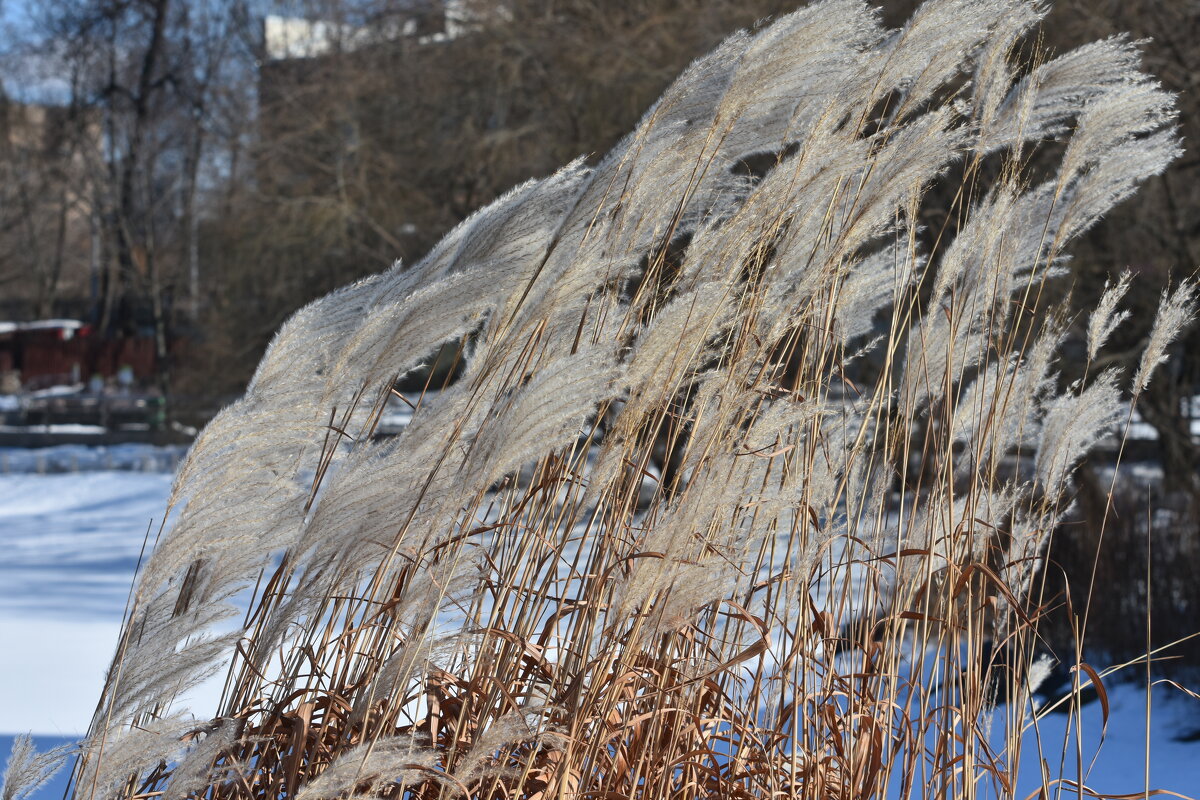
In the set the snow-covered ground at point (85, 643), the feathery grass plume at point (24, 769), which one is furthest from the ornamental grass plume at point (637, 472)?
the snow-covered ground at point (85, 643)

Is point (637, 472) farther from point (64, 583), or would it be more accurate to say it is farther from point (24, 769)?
point (64, 583)

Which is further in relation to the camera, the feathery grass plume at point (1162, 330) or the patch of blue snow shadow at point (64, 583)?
the patch of blue snow shadow at point (64, 583)

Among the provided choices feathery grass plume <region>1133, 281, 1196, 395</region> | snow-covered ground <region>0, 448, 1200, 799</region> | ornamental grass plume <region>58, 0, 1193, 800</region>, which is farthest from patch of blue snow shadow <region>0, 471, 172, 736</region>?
feathery grass plume <region>1133, 281, 1196, 395</region>

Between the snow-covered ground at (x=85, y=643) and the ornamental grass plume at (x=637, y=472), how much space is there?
0.27 metres

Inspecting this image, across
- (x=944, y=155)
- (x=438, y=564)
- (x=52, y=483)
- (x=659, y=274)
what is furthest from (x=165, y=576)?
(x=52, y=483)

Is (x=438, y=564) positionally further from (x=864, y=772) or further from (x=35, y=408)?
(x=35, y=408)

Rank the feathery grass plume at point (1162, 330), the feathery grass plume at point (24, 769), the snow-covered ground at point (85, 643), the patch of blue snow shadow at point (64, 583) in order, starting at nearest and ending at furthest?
the feathery grass plume at point (24, 769) < the feathery grass plume at point (1162, 330) < the snow-covered ground at point (85, 643) < the patch of blue snow shadow at point (64, 583)

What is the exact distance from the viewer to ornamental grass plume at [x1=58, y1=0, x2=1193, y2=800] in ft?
5.28

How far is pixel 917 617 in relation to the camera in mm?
1868

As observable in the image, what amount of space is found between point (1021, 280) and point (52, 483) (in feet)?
45.6

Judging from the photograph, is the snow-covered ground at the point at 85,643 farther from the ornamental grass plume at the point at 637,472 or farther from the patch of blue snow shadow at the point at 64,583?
the ornamental grass plume at the point at 637,472

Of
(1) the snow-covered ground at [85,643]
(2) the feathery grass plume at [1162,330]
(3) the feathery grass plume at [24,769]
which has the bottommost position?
(1) the snow-covered ground at [85,643]

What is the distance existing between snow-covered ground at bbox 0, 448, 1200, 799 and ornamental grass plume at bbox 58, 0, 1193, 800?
0.27 m

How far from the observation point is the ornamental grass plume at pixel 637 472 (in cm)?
161
